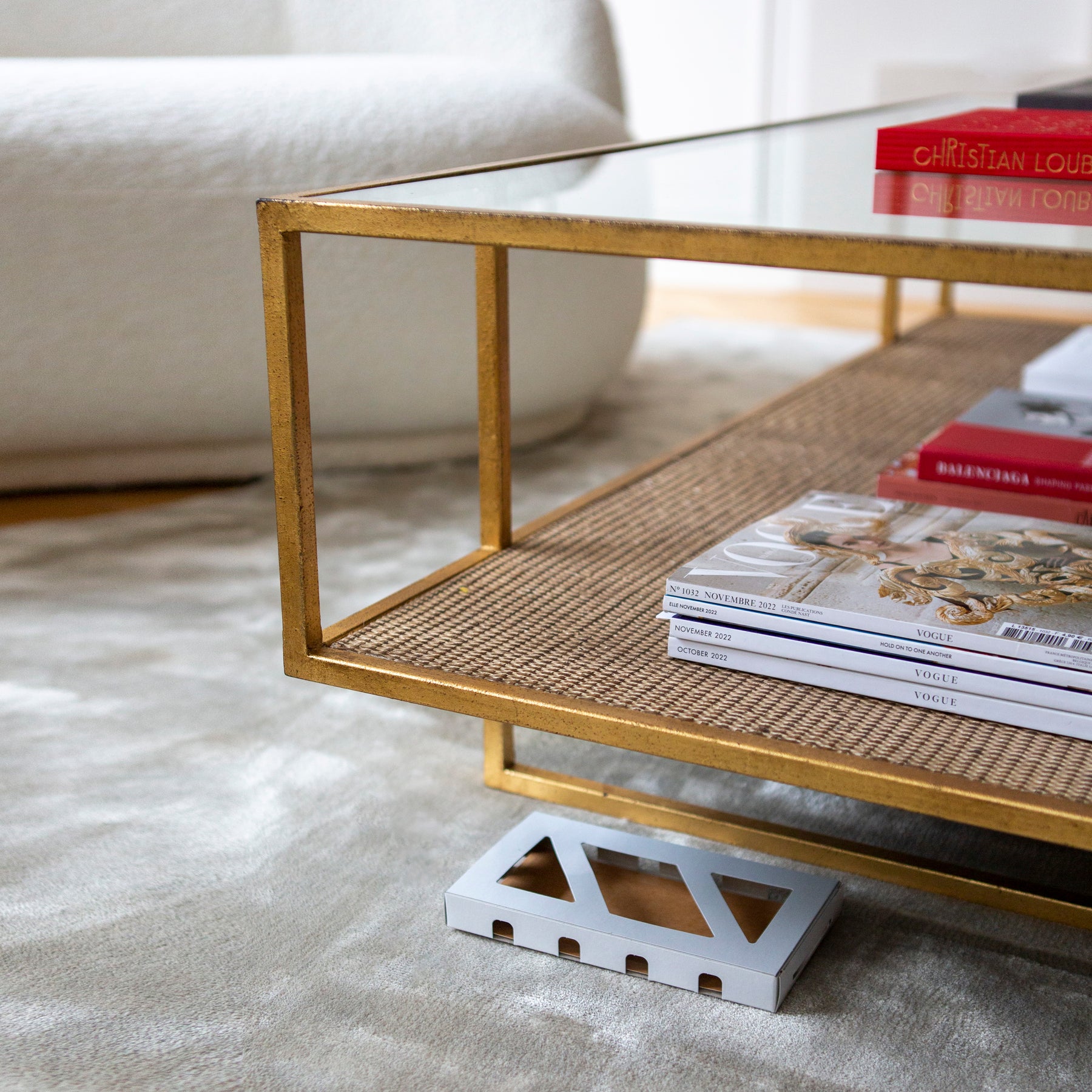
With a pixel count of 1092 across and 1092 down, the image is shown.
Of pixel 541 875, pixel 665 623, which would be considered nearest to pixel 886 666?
pixel 665 623

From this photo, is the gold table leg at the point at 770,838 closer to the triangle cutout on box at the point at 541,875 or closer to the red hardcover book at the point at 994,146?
the triangle cutout on box at the point at 541,875

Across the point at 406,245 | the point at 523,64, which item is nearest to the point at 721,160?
the point at 406,245

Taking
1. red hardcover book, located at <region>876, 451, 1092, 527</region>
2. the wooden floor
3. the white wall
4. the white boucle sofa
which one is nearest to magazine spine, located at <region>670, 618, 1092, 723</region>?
red hardcover book, located at <region>876, 451, 1092, 527</region>

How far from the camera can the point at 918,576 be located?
0.73m

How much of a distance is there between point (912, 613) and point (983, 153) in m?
0.30

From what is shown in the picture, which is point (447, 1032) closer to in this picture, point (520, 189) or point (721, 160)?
point (520, 189)

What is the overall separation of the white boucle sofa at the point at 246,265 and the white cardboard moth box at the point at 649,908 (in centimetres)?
85

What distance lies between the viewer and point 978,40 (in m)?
2.81

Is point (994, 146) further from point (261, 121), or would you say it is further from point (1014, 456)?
point (261, 121)

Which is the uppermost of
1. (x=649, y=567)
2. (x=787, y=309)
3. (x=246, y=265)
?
(x=246, y=265)

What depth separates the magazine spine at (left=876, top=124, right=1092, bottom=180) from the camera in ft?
2.37

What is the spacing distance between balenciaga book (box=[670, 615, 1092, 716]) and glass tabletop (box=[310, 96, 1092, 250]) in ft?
0.73

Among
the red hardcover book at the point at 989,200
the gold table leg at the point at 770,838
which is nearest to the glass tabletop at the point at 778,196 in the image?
the red hardcover book at the point at 989,200

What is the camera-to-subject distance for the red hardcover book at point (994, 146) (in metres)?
0.73
